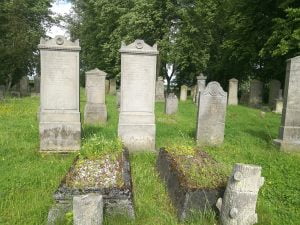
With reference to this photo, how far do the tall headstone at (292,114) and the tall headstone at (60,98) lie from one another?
5285 millimetres

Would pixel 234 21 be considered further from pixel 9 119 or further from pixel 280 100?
pixel 9 119

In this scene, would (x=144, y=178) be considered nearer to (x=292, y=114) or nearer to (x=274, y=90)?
(x=292, y=114)

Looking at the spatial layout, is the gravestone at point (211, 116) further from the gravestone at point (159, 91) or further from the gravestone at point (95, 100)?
the gravestone at point (159, 91)

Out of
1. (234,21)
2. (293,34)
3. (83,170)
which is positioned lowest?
(83,170)

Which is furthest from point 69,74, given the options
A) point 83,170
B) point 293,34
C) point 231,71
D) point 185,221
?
point 231,71

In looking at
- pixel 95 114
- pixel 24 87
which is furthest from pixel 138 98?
pixel 24 87

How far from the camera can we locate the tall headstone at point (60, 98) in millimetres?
7180

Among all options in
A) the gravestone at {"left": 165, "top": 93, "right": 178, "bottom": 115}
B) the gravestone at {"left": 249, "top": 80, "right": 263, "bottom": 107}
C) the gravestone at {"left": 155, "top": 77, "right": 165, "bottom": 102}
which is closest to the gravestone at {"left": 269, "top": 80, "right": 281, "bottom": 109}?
the gravestone at {"left": 249, "top": 80, "right": 263, "bottom": 107}

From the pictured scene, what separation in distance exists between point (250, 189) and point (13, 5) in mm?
30324

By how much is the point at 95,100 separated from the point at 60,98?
4.86 m

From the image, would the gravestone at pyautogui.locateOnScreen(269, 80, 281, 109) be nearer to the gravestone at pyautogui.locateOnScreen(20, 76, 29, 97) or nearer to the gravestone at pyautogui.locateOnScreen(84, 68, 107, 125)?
the gravestone at pyautogui.locateOnScreen(84, 68, 107, 125)

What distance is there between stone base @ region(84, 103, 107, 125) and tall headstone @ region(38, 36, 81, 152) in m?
4.54

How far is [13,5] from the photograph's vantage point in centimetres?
2884

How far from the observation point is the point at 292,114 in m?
8.31
